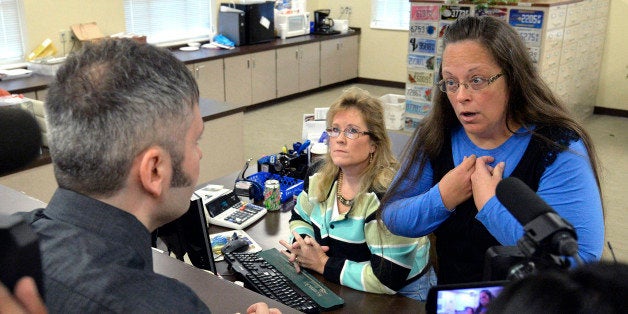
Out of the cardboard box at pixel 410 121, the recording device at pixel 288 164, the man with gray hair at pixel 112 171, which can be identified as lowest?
the cardboard box at pixel 410 121

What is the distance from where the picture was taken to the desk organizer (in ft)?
8.71

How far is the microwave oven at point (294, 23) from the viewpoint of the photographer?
7.54 metres

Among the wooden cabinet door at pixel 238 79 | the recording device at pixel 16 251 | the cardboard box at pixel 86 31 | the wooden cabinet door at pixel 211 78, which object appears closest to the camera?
the recording device at pixel 16 251

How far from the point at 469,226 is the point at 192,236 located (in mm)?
831

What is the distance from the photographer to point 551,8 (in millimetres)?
4988

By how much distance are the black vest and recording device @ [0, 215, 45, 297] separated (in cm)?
122

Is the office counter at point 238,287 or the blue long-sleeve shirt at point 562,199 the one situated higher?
the blue long-sleeve shirt at point 562,199

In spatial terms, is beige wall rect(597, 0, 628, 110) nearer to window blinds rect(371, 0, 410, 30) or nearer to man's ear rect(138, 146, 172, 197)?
window blinds rect(371, 0, 410, 30)

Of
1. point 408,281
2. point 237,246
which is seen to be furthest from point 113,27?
point 408,281

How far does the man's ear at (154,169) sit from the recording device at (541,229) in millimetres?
529

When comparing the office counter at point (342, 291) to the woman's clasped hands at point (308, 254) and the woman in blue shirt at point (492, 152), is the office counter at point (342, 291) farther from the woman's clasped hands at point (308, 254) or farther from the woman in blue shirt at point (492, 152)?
the woman in blue shirt at point (492, 152)

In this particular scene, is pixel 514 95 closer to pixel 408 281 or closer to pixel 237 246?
pixel 408 281

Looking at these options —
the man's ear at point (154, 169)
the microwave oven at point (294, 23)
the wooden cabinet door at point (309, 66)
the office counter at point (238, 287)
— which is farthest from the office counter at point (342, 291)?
the microwave oven at point (294, 23)

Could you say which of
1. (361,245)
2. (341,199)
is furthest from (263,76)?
(361,245)
